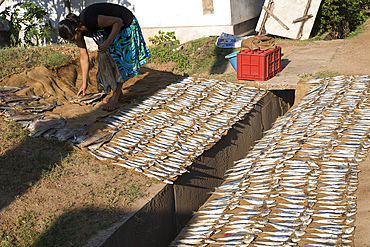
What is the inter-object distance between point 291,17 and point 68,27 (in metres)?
7.90

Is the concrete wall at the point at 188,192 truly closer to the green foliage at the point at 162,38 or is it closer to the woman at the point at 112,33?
the woman at the point at 112,33

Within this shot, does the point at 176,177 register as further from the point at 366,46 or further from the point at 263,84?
the point at 366,46

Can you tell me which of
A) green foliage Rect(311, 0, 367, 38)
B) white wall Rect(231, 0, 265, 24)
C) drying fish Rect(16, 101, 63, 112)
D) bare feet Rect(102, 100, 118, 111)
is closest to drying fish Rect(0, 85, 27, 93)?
drying fish Rect(16, 101, 63, 112)

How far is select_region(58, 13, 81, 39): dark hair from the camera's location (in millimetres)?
5145

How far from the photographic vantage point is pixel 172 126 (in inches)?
214

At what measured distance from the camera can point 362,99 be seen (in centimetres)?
608

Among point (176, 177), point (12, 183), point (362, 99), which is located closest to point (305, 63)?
point (362, 99)

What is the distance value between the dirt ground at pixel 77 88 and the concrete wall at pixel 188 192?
1.59 feet

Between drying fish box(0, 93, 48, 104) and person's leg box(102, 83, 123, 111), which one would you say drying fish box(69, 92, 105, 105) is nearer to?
person's leg box(102, 83, 123, 111)

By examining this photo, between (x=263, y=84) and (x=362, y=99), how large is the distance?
6.19 ft

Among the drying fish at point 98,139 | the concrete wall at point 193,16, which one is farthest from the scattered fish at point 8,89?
the concrete wall at point 193,16

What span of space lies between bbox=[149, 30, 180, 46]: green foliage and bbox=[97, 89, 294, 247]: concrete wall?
510 cm

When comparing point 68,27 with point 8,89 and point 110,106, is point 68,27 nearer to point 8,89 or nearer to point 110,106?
point 110,106

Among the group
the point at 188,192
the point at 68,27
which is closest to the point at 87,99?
the point at 68,27
